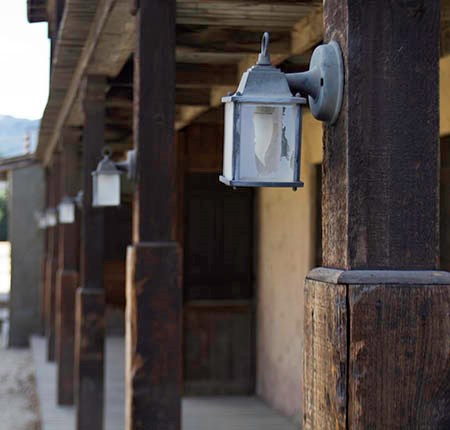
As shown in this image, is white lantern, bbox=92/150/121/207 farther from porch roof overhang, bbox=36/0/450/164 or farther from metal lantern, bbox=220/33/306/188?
metal lantern, bbox=220/33/306/188

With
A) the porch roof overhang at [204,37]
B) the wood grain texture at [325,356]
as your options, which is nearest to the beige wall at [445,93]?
the porch roof overhang at [204,37]

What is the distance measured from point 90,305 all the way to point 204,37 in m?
2.78

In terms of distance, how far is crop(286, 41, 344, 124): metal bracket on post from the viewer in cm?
196

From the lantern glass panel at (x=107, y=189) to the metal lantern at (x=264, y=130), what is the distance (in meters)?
3.48

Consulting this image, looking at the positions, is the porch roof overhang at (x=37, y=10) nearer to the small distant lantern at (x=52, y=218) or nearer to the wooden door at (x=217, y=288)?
the small distant lantern at (x=52, y=218)

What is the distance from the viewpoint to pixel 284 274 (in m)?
9.49

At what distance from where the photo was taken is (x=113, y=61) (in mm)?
7008

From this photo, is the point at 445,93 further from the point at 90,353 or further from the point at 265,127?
the point at 90,353

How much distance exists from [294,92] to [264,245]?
26.9 feet

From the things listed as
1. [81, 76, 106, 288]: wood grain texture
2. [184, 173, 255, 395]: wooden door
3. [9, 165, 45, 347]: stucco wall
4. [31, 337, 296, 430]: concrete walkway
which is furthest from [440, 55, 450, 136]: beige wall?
[9, 165, 45, 347]: stucco wall

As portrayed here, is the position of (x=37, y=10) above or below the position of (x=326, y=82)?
above

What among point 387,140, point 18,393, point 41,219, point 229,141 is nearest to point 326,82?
point 387,140

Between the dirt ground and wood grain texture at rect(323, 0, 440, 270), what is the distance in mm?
9046

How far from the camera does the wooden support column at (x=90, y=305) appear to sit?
7895mm
